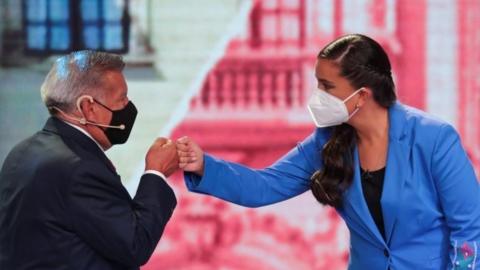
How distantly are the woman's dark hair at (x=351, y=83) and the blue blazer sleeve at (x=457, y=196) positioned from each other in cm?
19

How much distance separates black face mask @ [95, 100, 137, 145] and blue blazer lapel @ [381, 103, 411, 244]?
654 mm

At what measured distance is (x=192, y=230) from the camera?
3408mm

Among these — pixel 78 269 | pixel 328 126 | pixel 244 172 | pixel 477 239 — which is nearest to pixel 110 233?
pixel 78 269

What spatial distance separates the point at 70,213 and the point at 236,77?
179cm

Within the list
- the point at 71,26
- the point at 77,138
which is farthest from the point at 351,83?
the point at 71,26

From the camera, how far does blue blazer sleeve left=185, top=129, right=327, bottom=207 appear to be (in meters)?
2.13

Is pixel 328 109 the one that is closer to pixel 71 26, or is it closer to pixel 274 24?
pixel 274 24

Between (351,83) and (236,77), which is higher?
(351,83)

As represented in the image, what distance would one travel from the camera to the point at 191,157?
211 cm

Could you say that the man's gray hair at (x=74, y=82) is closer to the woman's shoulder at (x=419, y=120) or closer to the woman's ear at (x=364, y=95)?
the woman's ear at (x=364, y=95)

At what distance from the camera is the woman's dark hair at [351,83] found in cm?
193

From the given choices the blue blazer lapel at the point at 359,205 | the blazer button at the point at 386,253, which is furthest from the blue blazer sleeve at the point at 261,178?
the blazer button at the point at 386,253

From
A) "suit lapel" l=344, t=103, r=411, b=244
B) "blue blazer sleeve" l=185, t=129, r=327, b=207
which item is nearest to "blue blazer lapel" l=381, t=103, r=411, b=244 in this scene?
"suit lapel" l=344, t=103, r=411, b=244

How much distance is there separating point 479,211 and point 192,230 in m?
1.72
